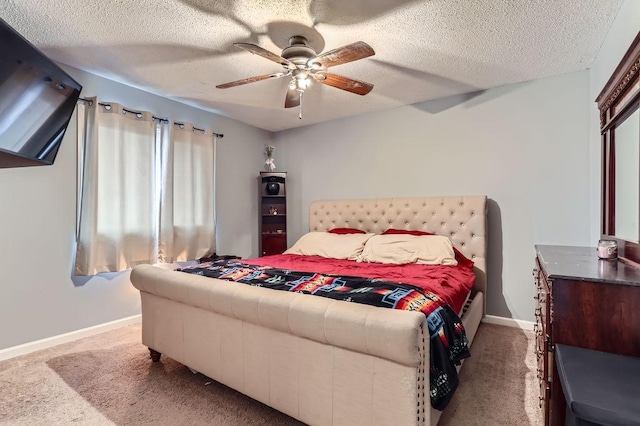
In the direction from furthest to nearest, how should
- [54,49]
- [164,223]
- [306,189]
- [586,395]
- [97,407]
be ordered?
[306,189]
[164,223]
[54,49]
[97,407]
[586,395]

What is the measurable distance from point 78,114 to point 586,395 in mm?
3945

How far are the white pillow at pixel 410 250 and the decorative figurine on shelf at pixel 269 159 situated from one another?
7.14ft

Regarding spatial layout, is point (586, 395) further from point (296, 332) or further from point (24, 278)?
point (24, 278)

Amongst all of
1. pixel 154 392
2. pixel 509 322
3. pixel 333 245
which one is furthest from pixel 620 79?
pixel 154 392

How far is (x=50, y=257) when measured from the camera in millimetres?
2777

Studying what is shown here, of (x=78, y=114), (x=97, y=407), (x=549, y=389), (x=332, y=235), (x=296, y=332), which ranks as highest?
(x=78, y=114)

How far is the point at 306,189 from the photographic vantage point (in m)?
4.73

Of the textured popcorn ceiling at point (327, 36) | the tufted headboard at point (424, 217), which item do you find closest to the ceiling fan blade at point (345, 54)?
the textured popcorn ceiling at point (327, 36)

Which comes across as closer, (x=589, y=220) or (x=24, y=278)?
(x=24, y=278)

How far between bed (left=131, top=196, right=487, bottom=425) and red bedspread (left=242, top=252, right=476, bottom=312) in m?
0.28

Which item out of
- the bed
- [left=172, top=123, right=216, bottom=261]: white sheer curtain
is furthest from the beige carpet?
[left=172, top=123, right=216, bottom=261]: white sheer curtain

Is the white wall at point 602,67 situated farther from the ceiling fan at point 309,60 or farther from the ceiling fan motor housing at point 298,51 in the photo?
the ceiling fan motor housing at point 298,51

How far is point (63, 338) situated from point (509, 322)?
4.33 metres

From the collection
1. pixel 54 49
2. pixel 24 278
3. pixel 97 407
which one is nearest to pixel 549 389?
pixel 97 407
